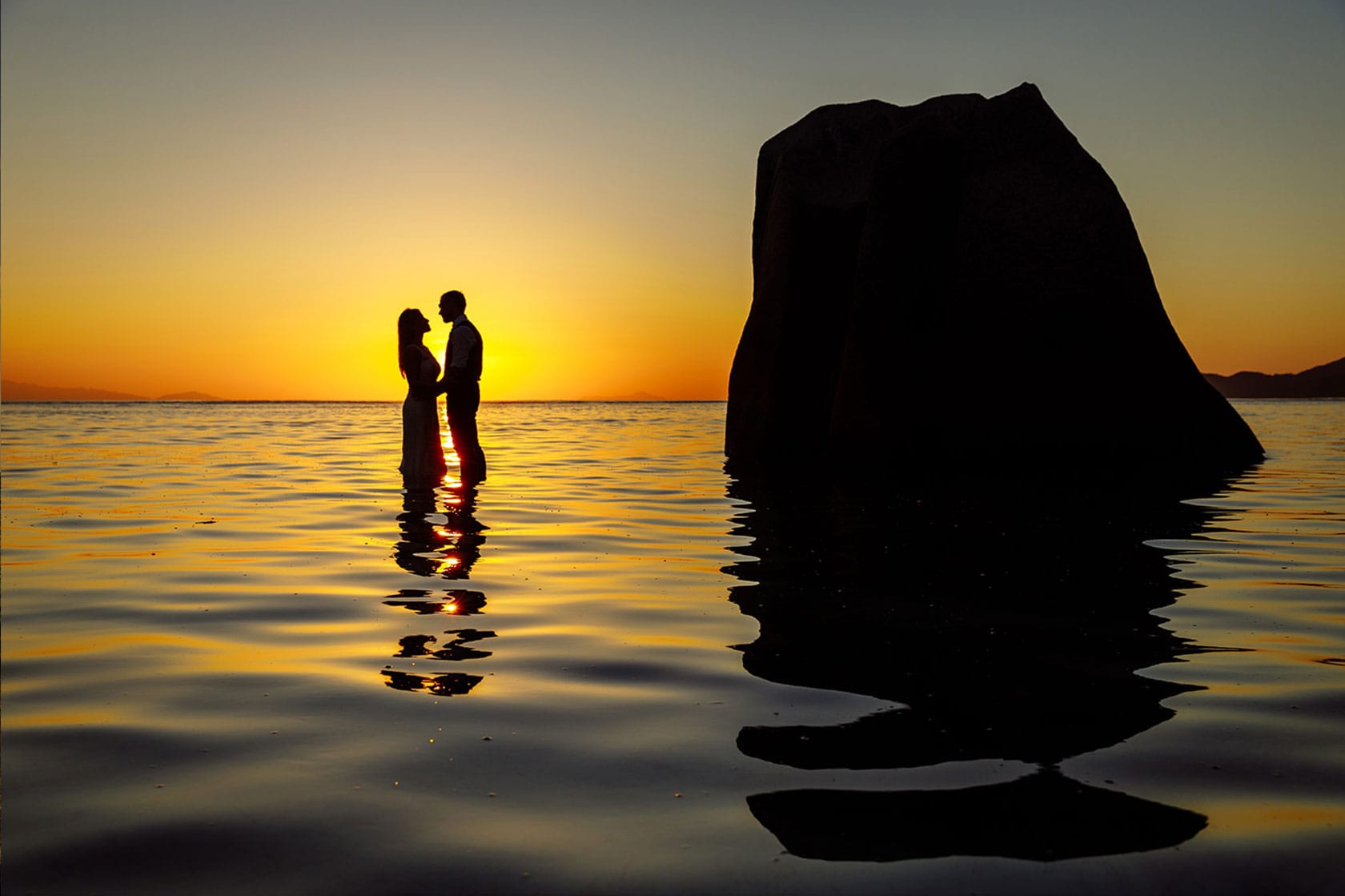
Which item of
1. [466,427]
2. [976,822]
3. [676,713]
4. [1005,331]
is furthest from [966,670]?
[1005,331]

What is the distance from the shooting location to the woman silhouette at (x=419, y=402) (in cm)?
1437

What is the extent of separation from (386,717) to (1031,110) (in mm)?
18015

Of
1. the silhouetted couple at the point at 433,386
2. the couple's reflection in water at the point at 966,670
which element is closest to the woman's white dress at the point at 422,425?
the silhouetted couple at the point at 433,386

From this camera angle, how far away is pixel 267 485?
15.2 m

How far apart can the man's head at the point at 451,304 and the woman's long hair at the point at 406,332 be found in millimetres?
365

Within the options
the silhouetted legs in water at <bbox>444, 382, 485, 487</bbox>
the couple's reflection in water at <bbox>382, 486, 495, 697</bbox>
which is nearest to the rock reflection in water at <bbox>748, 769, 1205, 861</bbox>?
the couple's reflection in water at <bbox>382, 486, 495, 697</bbox>

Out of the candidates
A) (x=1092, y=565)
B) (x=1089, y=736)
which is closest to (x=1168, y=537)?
(x=1092, y=565)

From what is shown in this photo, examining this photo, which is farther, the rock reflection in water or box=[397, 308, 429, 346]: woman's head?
box=[397, 308, 429, 346]: woman's head

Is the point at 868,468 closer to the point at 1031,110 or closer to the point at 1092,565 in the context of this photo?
the point at 1031,110

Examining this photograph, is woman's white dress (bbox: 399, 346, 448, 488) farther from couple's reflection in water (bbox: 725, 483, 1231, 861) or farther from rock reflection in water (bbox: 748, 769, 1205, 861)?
rock reflection in water (bbox: 748, 769, 1205, 861)

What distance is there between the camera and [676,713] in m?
4.33

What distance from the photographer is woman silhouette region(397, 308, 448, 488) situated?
14367 millimetres

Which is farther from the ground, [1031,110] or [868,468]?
[1031,110]

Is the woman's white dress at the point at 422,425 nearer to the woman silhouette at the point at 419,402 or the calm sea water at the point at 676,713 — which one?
the woman silhouette at the point at 419,402
